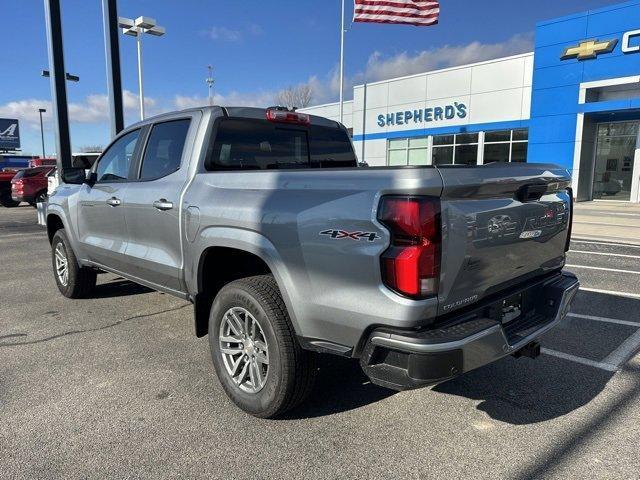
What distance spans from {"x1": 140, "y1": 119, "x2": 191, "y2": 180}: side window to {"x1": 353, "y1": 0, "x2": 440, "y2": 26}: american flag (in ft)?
47.5

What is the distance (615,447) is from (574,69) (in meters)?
19.8

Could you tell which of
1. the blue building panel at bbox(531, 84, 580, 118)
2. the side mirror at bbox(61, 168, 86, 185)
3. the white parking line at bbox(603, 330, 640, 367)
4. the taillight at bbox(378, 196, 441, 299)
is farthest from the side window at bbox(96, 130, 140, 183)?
the blue building panel at bbox(531, 84, 580, 118)

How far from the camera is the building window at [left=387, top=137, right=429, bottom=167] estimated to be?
84.4 ft

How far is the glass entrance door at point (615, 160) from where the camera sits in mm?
18812

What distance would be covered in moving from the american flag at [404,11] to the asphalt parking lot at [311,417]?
14.5 metres

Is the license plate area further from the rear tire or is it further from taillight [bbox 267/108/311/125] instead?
the rear tire

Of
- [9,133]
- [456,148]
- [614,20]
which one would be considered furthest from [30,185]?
[9,133]

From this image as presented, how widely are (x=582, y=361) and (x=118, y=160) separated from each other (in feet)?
14.4

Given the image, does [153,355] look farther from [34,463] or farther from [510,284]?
[510,284]

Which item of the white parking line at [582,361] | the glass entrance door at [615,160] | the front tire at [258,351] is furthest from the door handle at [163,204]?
the glass entrance door at [615,160]

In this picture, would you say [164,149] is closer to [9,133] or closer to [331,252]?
[331,252]

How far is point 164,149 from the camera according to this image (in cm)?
399

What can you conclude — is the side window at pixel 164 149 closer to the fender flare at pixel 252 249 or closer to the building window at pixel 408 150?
the fender flare at pixel 252 249

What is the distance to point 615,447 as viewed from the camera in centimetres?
268
